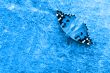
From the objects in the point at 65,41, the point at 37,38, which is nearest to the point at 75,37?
the point at 65,41

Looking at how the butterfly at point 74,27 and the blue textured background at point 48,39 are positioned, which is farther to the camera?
the butterfly at point 74,27

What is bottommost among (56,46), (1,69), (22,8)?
(1,69)

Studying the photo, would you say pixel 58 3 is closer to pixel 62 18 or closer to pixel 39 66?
pixel 62 18

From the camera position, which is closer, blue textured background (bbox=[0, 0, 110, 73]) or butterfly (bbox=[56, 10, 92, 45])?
blue textured background (bbox=[0, 0, 110, 73])

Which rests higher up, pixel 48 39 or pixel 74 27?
pixel 74 27
